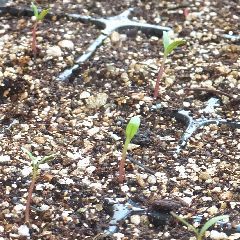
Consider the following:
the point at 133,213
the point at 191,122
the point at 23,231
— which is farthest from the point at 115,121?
the point at 23,231

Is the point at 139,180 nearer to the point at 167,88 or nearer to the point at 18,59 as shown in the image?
the point at 167,88

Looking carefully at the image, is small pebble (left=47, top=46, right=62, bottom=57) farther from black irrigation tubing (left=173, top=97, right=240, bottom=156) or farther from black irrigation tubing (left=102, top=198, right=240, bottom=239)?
black irrigation tubing (left=102, top=198, right=240, bottom=239)

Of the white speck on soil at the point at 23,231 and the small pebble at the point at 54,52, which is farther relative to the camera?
the small pebble at the point at 54,52

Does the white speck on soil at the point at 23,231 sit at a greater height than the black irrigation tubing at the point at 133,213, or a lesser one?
greater

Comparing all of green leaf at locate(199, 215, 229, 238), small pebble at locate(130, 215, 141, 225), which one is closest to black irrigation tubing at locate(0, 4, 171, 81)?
small pebble at locate(130, 215, 141, 225)

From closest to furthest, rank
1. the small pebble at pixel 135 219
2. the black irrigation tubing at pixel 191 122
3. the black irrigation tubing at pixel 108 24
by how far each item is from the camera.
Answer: the small pebble at pixel 135 219, the black irrigation tubing at pixel 191 122, the black irrigation tubing at pixel 108 24

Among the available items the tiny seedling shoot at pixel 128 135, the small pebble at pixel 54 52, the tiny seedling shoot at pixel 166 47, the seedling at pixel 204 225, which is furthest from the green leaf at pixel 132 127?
the small pebble at pixel 54 52

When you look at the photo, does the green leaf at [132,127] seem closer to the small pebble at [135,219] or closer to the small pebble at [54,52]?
the small pebble at [135,219]
